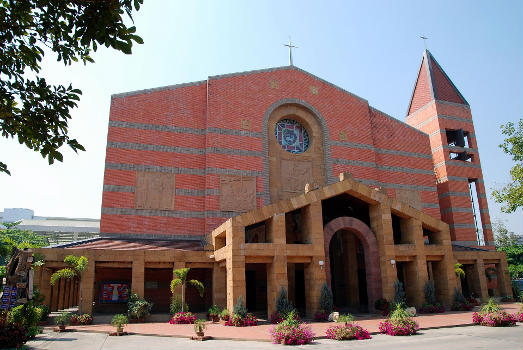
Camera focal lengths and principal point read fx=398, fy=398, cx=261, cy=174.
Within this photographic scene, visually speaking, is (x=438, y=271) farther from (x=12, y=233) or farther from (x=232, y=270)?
(x=12, y=233)

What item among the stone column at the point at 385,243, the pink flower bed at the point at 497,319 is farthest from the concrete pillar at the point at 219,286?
the pink flower bed at the point at 497,319

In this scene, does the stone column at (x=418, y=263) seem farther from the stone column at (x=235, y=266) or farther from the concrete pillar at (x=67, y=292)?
the concrete pillar at (x=67, y=292)

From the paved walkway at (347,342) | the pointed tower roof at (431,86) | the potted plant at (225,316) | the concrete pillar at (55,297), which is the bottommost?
the paved walkway at (347,342)

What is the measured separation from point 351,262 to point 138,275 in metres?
12.9

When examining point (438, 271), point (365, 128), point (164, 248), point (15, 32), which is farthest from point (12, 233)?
point (15, 32)

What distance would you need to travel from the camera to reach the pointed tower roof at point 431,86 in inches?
1499

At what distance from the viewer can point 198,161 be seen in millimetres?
28094

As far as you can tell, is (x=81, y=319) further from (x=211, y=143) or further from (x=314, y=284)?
(x=211, y=143)

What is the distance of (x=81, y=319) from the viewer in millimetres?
19312

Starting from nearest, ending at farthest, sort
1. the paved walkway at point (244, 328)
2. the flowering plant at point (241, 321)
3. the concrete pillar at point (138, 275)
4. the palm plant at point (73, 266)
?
the paved walkway at point (244, 328) → the flowering plant at point (241, 321) → the palm plant at point (73, 266) → the concrete pillar at point (138, 275)

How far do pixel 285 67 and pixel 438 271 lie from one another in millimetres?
18470

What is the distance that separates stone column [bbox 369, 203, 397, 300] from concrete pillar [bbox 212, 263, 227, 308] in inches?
349

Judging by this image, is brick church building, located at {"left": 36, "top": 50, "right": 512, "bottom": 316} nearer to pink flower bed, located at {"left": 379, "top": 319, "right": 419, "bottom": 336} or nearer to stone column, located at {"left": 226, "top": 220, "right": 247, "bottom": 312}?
stone column, located at {"left": 226, "top": 220, "right": 247, "bottom": 312}

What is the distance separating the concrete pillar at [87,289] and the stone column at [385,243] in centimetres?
1563
